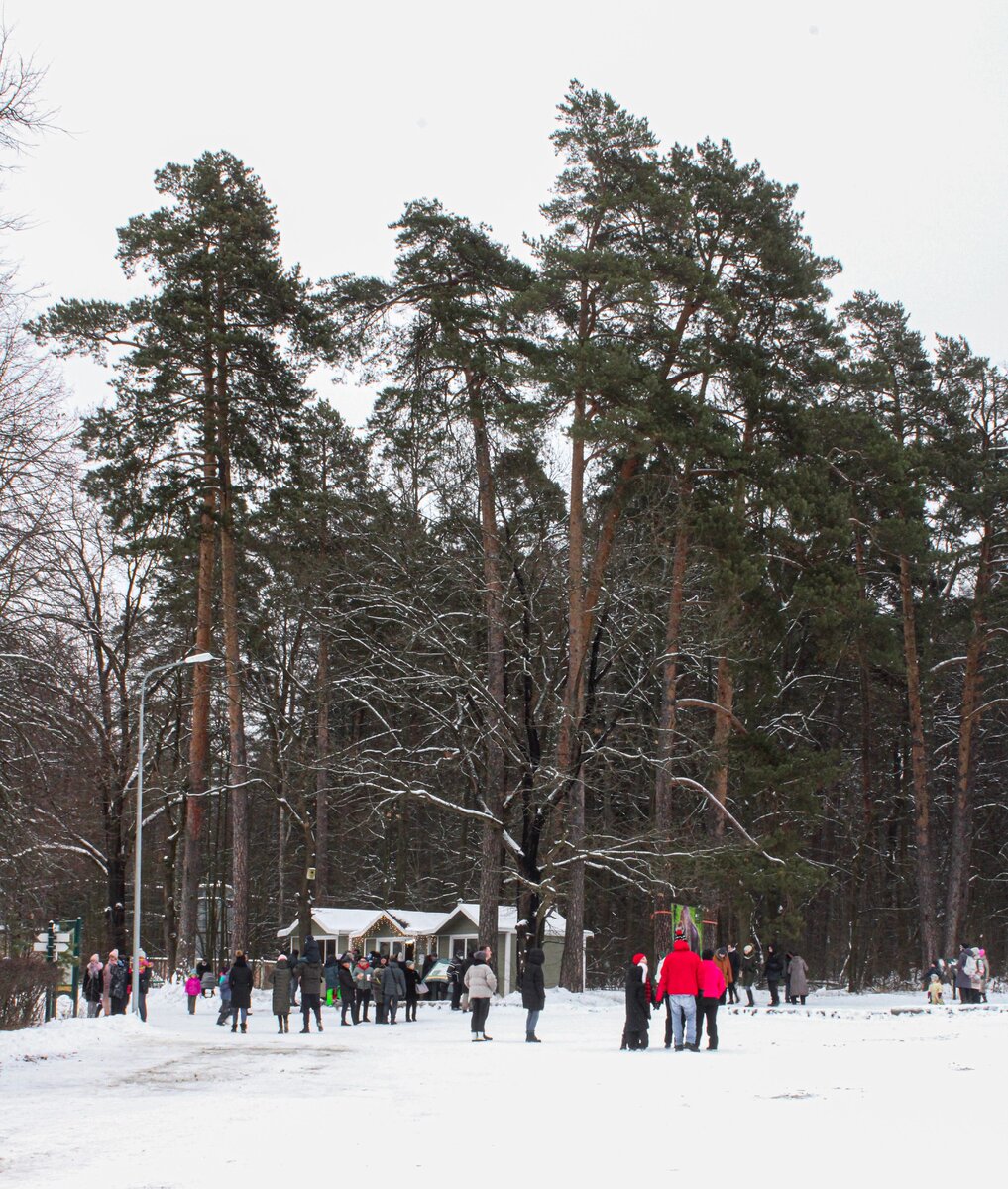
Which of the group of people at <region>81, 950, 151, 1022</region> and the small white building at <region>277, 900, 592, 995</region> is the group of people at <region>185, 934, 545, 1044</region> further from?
the small white building at <region>277, 900, 592, 995</region>

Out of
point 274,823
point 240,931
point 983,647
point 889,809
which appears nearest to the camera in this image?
point 240,931

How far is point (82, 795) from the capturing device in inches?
902

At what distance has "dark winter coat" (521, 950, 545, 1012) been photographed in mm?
22453

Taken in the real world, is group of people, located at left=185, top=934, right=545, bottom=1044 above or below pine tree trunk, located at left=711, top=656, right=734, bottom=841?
below

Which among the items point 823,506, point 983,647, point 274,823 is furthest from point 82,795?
point 274,823

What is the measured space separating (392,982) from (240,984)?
4.30 m

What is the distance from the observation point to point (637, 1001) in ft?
65.5

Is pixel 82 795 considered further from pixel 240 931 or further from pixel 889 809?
pixel 889 809

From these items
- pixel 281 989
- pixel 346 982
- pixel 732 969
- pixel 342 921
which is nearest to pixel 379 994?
pixel 346 982

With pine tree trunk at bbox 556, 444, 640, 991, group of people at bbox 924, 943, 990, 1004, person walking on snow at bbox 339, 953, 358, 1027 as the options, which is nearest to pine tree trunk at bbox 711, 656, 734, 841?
pine tree trunk at bbox 556, 444, 640, 991

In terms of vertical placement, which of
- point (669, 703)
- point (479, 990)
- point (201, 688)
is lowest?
point (479, 990)

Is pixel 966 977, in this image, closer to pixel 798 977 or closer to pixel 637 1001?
pixel 798 977

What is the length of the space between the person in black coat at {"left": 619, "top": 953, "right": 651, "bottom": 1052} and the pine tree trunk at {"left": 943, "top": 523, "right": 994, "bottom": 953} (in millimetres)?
23917

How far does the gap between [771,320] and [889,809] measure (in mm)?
24524
